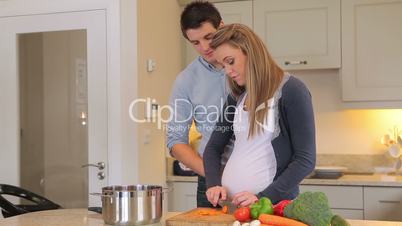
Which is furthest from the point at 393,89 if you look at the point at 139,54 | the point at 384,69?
the point at 139,54

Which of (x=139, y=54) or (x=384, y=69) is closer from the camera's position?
(x=139, y=54)

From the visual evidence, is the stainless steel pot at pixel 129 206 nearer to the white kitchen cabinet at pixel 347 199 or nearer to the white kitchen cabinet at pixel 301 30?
the white kitchen cabinet at pixel 347 199

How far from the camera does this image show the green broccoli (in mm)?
1138

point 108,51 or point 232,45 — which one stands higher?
point 108,51

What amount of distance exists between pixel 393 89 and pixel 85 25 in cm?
194

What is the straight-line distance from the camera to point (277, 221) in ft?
3.85

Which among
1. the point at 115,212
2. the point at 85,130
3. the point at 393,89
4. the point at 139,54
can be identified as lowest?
the point at 115,212

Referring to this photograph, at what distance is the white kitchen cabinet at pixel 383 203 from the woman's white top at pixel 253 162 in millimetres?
1609

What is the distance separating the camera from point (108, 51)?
2.95m

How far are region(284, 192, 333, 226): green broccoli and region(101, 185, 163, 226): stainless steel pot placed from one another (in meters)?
0.40

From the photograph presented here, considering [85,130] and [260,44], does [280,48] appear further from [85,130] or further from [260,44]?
[260,44]

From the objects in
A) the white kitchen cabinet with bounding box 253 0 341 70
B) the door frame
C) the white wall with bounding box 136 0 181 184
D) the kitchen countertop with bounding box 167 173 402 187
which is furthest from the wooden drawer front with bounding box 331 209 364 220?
the door frame

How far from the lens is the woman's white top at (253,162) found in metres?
1.57

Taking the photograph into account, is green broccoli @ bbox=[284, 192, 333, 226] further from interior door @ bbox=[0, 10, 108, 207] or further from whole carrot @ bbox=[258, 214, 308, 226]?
interior door @ bbox=[0, 10, 108, 207]
